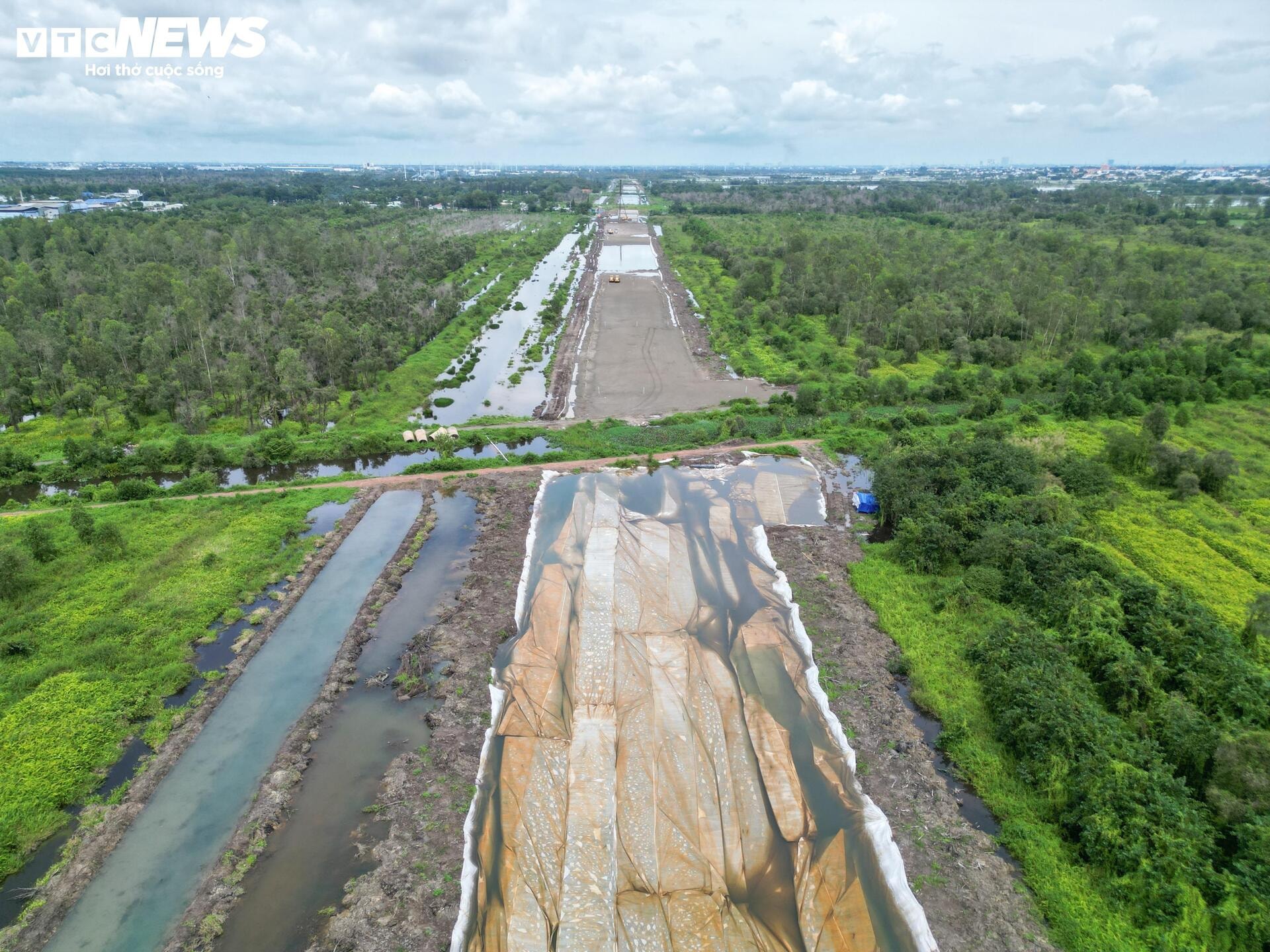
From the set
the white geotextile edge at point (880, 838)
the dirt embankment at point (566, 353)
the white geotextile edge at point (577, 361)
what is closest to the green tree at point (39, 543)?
the dirt embankment at point (566, 353)

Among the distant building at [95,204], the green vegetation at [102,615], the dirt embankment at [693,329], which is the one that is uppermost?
the distant building at [95,204]

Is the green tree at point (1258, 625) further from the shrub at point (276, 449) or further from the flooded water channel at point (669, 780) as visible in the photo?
the shrub at point (276, 449)

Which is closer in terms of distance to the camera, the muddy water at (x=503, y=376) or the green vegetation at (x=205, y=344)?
the green vegetation at (x=205, y=344)

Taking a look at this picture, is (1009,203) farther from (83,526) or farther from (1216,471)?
(83,526)

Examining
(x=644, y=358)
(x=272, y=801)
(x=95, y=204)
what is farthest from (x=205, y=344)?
(x=95, y=204)

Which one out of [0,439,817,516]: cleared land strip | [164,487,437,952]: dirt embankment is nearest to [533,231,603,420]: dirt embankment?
[0,439,817,516]: cleared land strip

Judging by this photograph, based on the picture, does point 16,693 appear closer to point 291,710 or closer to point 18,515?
point 291,710

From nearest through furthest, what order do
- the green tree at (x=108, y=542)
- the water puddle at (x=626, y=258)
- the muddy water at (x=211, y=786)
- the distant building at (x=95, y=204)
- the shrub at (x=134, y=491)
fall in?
the muddy water at (x=211, y=786) < the green tree at (x=108, y=542) < the shrub at (x=134, y=491) < the water puddle at (x=626, y=258) < the distant building at (x=95, y=204)

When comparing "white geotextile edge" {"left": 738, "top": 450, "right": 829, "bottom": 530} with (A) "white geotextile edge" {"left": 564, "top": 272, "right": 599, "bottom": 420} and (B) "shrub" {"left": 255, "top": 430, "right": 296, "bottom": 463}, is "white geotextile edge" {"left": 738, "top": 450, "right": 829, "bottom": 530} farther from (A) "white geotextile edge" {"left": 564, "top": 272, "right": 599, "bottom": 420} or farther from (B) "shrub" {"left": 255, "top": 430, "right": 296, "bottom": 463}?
(B) "shrub" {"left": 255, "top": 430, "right": 296, "bottom": 463}
